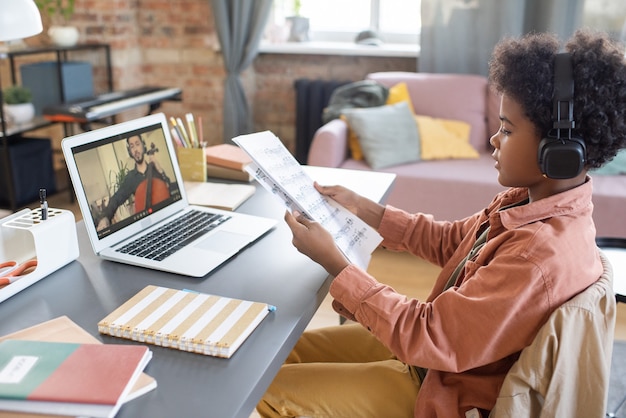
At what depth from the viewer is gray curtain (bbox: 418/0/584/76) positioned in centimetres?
338

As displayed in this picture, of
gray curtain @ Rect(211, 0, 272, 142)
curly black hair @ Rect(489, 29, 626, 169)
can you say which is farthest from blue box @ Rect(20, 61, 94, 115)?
curly black hair @ Rect(489, 29, 626, 169)

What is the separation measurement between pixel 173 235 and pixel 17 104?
2.58 meters

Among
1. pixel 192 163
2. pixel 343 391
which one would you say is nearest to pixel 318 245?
pixel 343 391

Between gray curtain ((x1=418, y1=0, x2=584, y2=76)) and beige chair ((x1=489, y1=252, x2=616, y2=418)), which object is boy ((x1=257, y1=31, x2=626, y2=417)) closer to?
beige chair ((x1=489, y1=252, x2=616, y2=418))

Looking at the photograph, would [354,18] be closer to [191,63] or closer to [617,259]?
[191,63]

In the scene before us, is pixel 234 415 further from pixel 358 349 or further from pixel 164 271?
pixel 358 349

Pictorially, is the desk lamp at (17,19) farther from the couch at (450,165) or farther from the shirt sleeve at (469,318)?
the couch at (450,165)

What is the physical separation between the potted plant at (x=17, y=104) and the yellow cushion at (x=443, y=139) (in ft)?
7.14

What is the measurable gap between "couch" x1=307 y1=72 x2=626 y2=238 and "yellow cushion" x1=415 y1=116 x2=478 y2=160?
0.03m

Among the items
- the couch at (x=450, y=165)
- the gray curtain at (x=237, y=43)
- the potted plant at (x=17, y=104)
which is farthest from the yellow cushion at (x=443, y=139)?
the potted plant at (x=17, y=104)

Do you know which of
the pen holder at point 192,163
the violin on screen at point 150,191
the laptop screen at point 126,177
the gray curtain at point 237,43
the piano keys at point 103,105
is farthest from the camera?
the gray curtain at point 237,43

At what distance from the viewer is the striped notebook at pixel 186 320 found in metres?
0.95

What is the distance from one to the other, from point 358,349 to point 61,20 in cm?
342

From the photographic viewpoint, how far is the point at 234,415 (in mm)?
812
